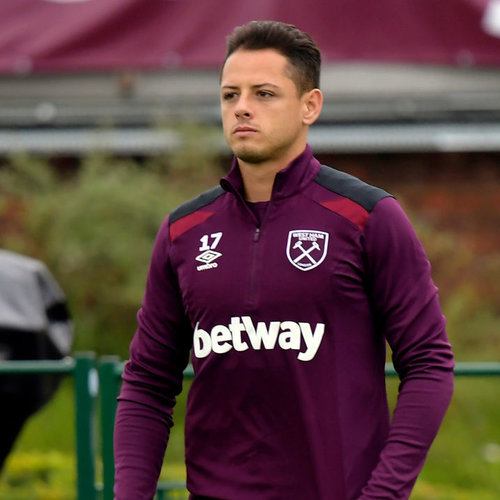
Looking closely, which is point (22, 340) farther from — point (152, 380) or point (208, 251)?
point (208, 251)

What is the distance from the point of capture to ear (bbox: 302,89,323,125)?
8.48 ft

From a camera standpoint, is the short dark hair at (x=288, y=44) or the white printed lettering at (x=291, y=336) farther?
the short dark hair at (x=288, y=44)

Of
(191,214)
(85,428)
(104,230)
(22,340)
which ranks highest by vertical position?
(104,230)

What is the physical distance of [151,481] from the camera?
8.79 ft

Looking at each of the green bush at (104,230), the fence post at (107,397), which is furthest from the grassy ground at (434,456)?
the fence post at (107,397)

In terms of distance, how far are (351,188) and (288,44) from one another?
0.34 metres

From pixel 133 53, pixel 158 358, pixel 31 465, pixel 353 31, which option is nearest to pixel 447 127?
pixel 353 31

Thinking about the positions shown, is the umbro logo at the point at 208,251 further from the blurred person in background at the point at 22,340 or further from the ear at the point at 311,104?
the blurred person in background at the point at 22,340

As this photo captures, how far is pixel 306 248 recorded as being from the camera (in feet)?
8.11

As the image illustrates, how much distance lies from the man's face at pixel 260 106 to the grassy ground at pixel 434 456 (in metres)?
3.51

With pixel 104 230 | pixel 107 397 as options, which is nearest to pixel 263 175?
pixel 107 397

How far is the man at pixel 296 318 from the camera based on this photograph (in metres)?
2.44

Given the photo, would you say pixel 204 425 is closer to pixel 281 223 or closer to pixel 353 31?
pixel 281 223

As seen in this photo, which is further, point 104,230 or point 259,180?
point 104,230
